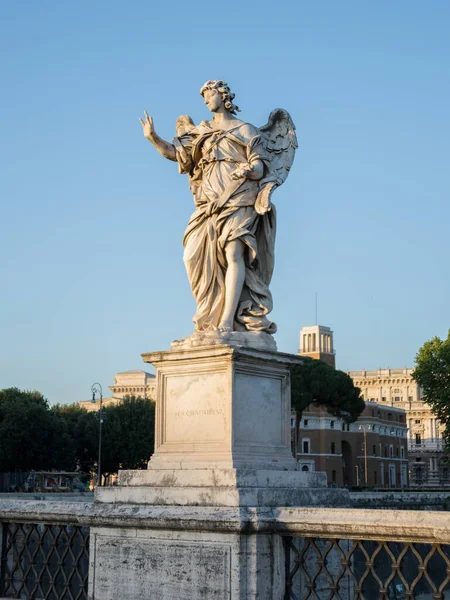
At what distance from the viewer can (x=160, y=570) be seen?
6730 mm

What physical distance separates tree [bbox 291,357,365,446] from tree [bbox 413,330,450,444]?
1207 centimetres

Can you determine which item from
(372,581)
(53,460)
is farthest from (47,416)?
(372,581)

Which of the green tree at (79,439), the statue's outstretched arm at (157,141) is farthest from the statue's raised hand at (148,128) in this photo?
the green tree at (79,439)

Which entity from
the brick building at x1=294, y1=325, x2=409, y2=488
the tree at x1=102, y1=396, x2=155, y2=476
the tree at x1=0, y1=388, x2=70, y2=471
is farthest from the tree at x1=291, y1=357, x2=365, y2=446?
the tree at x1=0, y1=388, x2=70, y2=471

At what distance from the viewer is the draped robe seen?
7703 millimetres

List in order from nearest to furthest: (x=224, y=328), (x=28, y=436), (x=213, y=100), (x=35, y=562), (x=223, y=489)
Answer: (x=223, y=489) < (x=224, y=328) < (x=35, y=562) < (x=213, y=100) < (x=28, y=436)

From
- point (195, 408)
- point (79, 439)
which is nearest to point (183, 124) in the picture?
point (195, 408)

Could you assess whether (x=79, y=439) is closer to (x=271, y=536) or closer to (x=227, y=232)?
(x=227, y=232)

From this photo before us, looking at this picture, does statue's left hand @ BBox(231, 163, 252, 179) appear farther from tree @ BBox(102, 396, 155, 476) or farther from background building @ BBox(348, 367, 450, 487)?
background building @ BBox(348, 367, 450, 487)

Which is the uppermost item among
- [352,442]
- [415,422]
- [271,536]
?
[415,422]

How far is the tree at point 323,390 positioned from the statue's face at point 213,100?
51.9m

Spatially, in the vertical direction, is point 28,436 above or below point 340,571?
above

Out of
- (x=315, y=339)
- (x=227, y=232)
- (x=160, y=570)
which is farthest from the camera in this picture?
(x=315, y=339)

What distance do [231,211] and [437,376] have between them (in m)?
43.4
